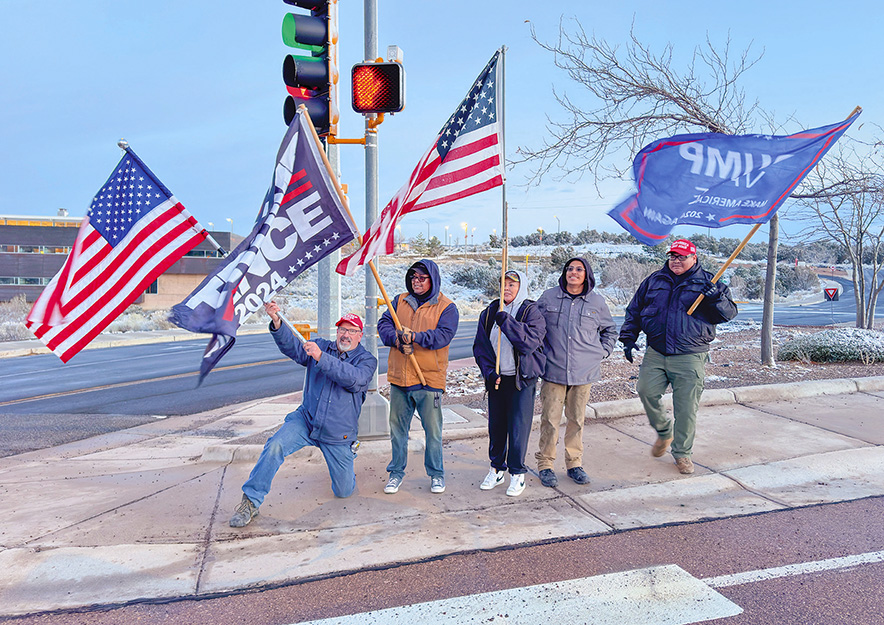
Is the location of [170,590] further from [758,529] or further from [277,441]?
[758,529]

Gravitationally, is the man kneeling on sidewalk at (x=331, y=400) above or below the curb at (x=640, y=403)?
above

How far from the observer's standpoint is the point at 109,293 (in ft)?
14.3

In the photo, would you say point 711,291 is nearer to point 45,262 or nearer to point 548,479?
point 548,479

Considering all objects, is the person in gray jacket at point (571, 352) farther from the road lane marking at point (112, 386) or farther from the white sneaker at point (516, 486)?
the road lane marking at point (112, 386)

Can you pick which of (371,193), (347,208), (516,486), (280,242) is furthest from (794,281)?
(280,242)

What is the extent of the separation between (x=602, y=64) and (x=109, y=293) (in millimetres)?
8027

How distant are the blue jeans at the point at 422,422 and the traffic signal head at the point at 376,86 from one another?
8.52 feet

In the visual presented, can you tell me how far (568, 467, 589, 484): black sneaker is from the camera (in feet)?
16.4

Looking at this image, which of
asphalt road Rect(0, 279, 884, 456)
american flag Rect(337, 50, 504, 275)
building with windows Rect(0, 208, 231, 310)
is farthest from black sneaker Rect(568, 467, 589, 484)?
building with windows Rect(0, 208, 231, 310)

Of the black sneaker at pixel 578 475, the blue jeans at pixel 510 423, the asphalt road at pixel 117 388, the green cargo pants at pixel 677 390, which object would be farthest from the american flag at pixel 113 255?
the green cargo pants at pixel 677 390

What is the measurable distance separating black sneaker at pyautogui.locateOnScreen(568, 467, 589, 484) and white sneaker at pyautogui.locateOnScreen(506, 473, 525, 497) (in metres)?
0.47

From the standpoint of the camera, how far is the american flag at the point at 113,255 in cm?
426

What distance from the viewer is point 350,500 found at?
187 inches

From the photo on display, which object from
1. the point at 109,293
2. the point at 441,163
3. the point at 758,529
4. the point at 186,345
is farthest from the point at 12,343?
the point at 758,529
